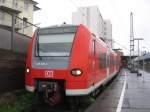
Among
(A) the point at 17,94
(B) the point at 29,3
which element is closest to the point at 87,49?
(A) the point at 17,94

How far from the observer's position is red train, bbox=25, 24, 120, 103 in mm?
8945

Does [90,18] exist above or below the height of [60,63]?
above

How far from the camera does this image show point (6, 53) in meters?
9.78

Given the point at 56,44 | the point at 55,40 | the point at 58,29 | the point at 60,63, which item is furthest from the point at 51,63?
the point at 58,29

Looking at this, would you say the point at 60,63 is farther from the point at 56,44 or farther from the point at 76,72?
the point at 56,44

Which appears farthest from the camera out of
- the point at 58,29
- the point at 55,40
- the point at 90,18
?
the point at 90,18

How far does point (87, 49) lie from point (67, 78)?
1.22 m

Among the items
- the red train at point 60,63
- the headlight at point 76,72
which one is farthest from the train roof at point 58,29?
the headlight at point 76,72

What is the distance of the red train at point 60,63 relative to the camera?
8.95 metres

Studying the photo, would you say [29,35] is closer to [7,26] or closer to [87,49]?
[7,26]

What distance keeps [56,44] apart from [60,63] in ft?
2.62

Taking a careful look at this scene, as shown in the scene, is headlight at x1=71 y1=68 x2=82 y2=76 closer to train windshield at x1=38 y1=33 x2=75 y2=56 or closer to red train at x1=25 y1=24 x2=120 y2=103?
red train at x1=25 y1=24 x2=120 y2=103

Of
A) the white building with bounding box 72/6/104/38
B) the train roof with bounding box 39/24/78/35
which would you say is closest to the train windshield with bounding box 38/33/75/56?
the train roof with bounding box 39/24/78/35

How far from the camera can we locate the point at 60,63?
9133 mm
